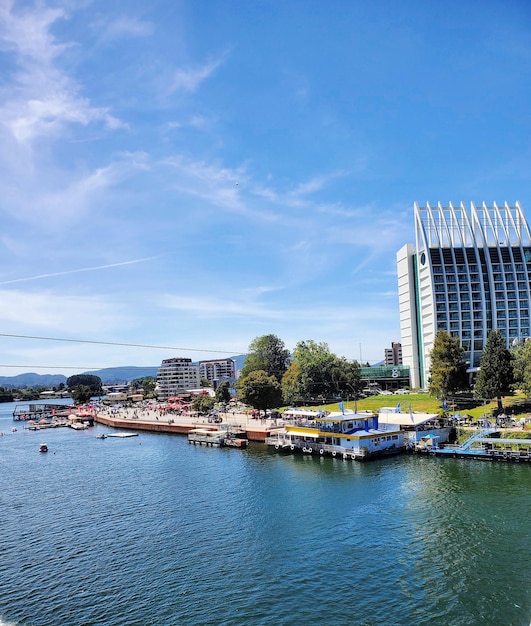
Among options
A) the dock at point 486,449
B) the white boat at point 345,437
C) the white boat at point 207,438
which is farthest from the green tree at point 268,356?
the dock at point 486,449

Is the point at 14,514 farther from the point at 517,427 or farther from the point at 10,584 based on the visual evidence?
the point at 517,427

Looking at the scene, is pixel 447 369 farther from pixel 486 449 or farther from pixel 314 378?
pixel 314 378

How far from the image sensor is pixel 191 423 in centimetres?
9869

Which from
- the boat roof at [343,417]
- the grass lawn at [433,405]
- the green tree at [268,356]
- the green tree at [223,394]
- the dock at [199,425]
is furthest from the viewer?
the green tree at [268,356]

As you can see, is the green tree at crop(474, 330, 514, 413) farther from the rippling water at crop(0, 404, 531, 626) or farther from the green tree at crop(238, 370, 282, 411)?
the green tree at crop(238, 370, 282, 411)

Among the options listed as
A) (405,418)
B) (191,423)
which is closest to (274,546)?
(405,418)

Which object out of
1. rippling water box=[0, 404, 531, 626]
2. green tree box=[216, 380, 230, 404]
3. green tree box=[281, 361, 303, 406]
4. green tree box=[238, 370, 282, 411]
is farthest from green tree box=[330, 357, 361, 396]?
rippling water box=[0, 404, 531, 626]

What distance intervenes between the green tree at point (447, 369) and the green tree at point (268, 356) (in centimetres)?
6608

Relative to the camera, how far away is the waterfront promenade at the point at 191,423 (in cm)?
8194

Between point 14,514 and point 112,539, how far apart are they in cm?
1317

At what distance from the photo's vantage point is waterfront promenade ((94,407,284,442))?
8194 cm

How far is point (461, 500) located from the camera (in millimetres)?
39625

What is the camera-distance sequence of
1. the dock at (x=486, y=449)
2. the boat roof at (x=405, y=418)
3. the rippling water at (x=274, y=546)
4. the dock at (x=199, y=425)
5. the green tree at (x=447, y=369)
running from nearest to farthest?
the rippling water at (x=274, y=546) < the dock at (x=486, y=449) < the boat roof at (x=405, y=418) < the dock at (x=199, y=425) < the green tree at (x=447, y=369)

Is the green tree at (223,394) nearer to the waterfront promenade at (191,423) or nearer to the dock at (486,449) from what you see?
the waterfront promenade at (191,423)
